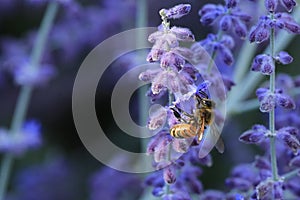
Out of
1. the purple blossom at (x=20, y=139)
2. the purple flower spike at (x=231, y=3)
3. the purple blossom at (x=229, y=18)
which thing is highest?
the purple blossom at (x=20, y=139)

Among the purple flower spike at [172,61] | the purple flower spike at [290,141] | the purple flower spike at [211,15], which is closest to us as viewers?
the purple flower spike at [172,61]

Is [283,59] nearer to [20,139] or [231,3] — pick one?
[231,3]

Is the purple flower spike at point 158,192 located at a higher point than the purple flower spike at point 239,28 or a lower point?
lower

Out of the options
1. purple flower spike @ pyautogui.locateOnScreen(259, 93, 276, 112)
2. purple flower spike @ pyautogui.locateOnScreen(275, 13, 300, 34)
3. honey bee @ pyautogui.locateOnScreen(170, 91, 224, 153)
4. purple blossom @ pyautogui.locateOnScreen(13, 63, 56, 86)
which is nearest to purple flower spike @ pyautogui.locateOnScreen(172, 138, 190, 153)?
honey bee @ pyautogui.locateOnScreen(170, 91, 224, 153)

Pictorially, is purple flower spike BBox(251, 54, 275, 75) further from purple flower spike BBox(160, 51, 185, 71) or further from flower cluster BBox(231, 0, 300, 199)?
purple flower spike BBox(160, 51, 185, 71)

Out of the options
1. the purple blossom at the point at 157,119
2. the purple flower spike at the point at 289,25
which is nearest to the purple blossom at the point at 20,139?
the purple blossom at the point at 157,119

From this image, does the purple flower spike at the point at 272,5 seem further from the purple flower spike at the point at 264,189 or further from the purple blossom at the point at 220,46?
the purple flower spike at the point at 264,189

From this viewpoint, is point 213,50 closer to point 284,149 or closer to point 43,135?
point 284,149

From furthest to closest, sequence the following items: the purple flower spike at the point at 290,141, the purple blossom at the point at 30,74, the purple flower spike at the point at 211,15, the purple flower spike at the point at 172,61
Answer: the purple blossom at the point at 30,74, the purple flower spike at the point at 211,15, the purple flower spike at the point at 290,141, the purple flower spike at the point at 172,61
